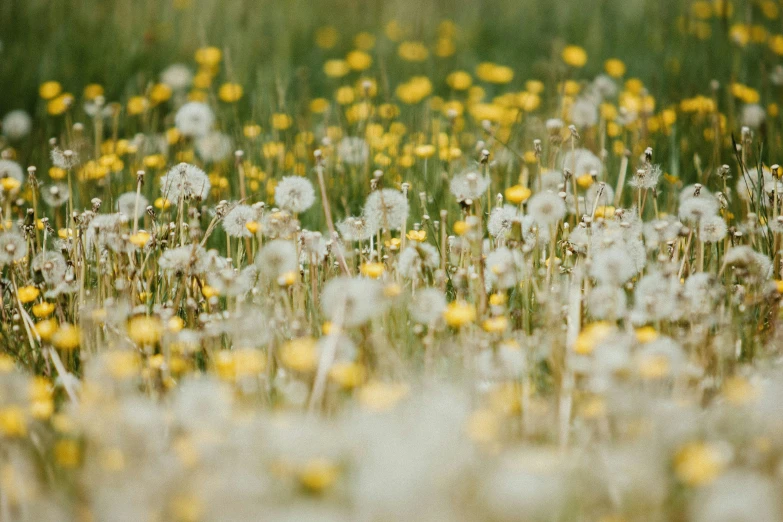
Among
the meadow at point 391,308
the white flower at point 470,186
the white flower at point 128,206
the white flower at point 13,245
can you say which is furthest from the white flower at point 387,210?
the white flower at point 13,245

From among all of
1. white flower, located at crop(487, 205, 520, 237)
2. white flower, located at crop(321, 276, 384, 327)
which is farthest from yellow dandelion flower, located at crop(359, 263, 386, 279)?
white flower, located at crop(487, 205, 520, 237)

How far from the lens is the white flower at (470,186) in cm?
227

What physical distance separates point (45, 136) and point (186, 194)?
5.12 ft

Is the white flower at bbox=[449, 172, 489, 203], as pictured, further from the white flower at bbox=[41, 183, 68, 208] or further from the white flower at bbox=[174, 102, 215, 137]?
the white flower at bbox=[174, 102, 215, 137]

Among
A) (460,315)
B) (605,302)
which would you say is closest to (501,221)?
(605,302)

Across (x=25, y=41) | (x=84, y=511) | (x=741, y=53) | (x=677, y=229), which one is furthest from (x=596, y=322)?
(x=25, y=41)

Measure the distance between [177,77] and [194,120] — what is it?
1.00 meters

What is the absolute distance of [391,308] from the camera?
1983mm

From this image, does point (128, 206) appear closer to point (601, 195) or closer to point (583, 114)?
point (601, 195)

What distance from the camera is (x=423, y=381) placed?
1.62m

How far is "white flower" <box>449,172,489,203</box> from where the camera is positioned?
2266 millimetres

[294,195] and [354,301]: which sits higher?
[294,195]

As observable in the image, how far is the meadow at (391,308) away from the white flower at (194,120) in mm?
16

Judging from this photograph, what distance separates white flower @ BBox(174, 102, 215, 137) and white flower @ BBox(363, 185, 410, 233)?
131 centimetres
